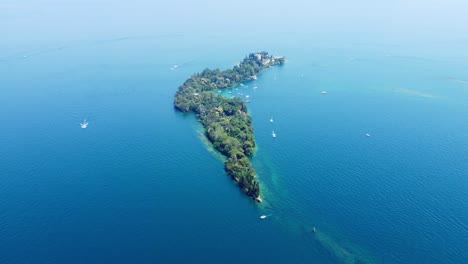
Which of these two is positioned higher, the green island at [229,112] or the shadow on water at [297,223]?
the green island at [229,112]

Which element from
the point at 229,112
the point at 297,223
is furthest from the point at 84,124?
the point at 297,223

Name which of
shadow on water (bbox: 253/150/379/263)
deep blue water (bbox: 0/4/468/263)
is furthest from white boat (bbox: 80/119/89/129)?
shadow on water (bbox: 253/150/379/263)

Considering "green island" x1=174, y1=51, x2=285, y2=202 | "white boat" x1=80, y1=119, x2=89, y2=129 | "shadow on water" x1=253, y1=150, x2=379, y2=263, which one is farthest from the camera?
"white boat" x1=80, y1=119, x2=89, y2=129

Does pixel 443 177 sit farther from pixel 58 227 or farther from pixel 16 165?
pixel 16 165

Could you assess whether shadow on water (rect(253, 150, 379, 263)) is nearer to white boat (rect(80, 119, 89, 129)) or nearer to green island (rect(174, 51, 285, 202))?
green island (rect(174, 51, 285, 202))

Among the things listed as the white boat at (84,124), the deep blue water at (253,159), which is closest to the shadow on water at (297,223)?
the deep blue water at (253,159)

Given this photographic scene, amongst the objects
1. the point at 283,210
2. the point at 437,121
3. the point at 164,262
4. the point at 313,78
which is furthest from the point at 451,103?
the point at 164,262

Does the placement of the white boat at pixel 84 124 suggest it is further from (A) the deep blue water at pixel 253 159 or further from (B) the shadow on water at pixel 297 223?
(B) the shadow on water at pixel 297 223

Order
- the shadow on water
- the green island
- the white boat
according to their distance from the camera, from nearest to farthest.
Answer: the shadow on water
the green island
the white boat

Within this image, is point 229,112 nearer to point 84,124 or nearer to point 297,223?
point 84,124
